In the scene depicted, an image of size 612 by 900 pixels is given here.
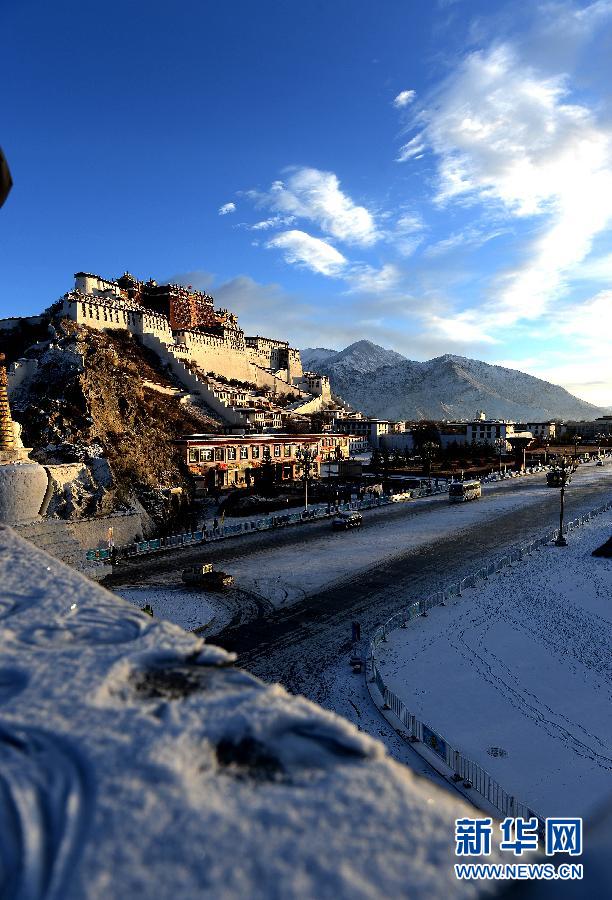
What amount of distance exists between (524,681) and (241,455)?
37.4 m

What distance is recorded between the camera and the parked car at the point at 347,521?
3325cm

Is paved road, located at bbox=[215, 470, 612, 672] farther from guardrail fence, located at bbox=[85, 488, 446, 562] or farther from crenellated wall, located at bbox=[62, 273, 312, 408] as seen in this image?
crenellated wall, located at bbox=[62, 273, 312, 408]

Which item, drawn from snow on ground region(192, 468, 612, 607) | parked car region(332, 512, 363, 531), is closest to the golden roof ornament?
snow on ground region(192, 468, 612, 607)

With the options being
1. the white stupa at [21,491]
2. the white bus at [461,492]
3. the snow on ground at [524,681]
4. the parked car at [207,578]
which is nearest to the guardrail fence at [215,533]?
the parked car at [207,578]

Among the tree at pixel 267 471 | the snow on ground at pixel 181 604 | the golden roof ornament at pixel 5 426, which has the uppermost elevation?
the golden roof ornament at pixel 5 426

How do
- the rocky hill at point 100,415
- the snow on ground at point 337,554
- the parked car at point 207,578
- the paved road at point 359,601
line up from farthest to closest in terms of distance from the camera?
the rocky hill at point 100,415 < the snow on ground at point 337,554 < the parked car at point 207,578 < the paved road at point 359,601

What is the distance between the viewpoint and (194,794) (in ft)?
5.66

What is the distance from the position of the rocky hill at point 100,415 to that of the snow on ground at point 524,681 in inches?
911

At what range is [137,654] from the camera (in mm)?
2664

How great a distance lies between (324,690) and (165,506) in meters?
25.8

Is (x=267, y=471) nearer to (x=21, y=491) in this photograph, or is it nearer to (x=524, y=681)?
(x=524, y=681)

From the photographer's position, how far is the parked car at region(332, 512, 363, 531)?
3325 cm

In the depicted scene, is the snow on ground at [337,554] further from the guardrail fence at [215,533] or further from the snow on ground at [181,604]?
the guardrail fence at [215,533]

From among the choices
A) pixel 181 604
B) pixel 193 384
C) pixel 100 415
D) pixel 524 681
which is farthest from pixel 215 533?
pixel 193 384
